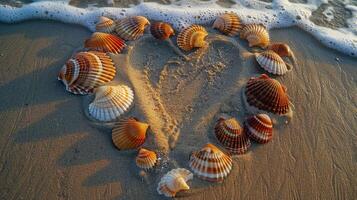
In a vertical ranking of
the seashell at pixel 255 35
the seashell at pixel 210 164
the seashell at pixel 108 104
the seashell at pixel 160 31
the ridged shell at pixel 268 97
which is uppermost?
the seashell at pixel 255 35

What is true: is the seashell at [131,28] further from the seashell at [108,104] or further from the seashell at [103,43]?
the seashell at [108,104]

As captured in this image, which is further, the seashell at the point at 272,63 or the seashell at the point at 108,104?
the seashell at the point at 272,63

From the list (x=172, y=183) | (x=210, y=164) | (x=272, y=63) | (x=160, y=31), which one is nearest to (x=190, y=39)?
(x=160, y=31)

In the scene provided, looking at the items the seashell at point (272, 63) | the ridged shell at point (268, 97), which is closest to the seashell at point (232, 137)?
the ridged shell at point (268, 97)

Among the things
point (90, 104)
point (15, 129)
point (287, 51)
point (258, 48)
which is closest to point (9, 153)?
point (15, 129)

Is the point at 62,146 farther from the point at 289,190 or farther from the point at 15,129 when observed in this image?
the point at 289,190

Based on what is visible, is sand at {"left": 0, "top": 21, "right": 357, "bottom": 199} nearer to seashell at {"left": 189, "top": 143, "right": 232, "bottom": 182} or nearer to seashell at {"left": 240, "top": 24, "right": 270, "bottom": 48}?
seashell at {"left": 189, "top": 143, "right": 232, "bottom": 182}
